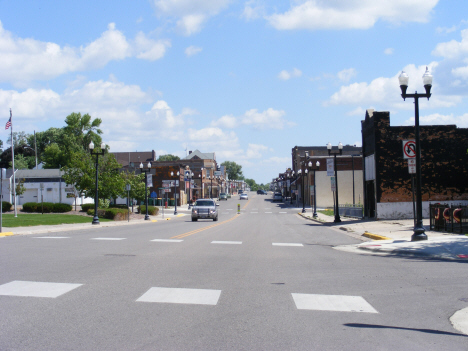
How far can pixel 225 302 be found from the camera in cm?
726

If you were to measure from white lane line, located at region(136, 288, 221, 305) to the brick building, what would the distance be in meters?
25.0

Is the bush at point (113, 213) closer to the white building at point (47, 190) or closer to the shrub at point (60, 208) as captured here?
the shrub at point (60, 208)

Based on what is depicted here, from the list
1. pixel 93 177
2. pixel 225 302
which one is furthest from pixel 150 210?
pixel 225 302

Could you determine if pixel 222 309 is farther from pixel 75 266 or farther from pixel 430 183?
pixel 430 183

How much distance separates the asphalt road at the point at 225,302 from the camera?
541 centimetres

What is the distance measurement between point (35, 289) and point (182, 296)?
261cm

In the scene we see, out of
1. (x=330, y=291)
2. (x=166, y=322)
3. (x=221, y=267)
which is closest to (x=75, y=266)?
(x=221, y=267)

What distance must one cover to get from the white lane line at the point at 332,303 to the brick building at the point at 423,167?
24.2 m

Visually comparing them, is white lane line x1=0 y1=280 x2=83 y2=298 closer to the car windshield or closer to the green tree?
the car windshield

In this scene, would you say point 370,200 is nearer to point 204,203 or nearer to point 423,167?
point 423,167

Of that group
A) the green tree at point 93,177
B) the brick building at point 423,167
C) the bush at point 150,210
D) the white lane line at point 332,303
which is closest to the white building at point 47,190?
the bush at point 150,210

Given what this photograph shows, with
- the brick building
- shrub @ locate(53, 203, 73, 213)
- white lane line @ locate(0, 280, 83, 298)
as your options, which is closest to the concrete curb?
the brick building

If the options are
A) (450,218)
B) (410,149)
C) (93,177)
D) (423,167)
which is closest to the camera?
(410,149)

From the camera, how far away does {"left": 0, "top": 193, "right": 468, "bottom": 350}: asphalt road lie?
5410 millimetres
